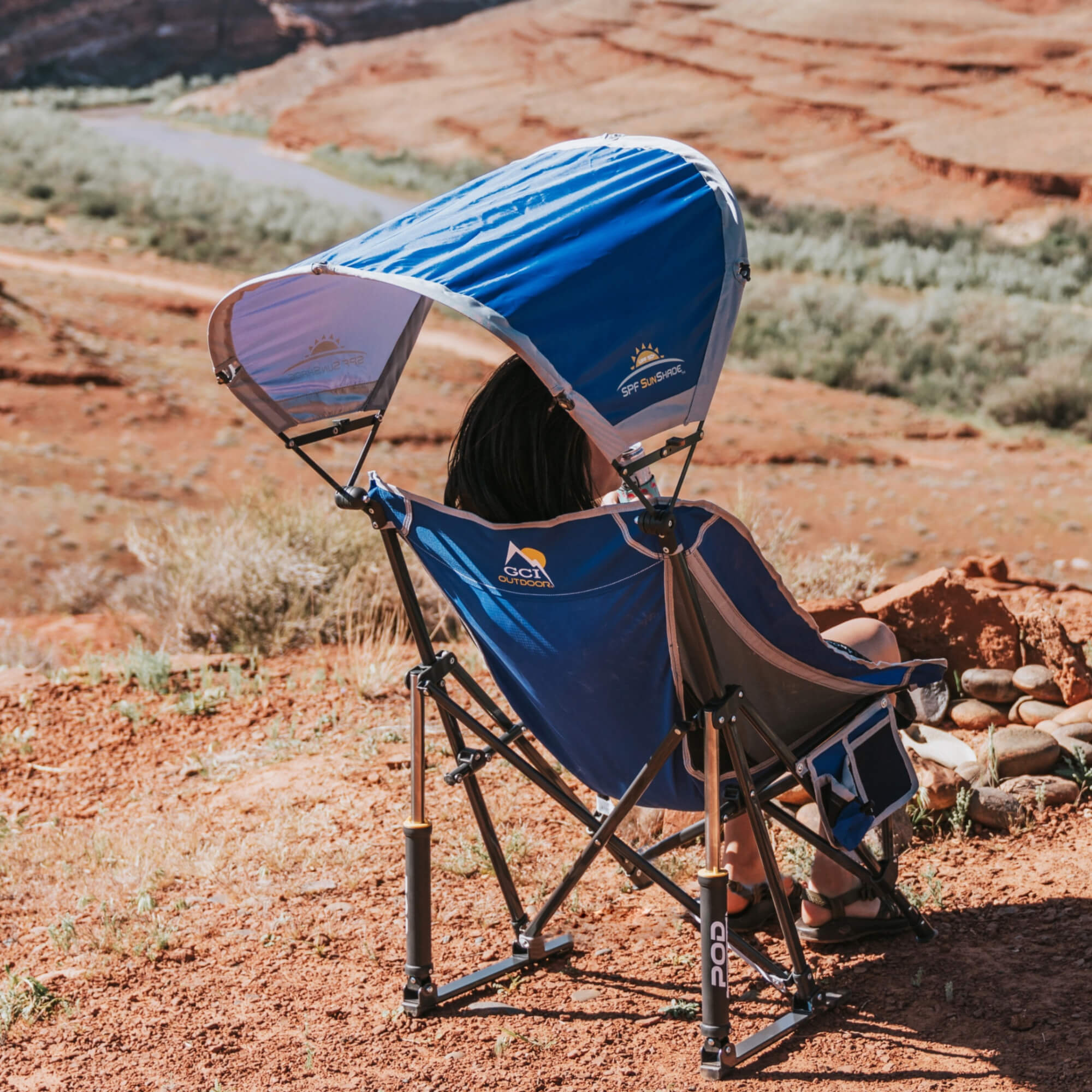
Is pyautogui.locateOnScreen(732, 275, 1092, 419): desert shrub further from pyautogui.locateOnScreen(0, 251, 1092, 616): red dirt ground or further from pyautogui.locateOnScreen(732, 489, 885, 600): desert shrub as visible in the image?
pyautogui.locateOnScreen(732, 489, 885, 600): desert shrub

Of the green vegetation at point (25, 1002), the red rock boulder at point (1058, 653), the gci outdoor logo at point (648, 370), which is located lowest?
the green vegetation at point (25, 1002)

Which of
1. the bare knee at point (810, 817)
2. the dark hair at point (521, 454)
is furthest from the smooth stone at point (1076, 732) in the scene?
the dark hair at point (521, 454)

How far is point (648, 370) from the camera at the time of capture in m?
1.91

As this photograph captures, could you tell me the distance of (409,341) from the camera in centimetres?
267

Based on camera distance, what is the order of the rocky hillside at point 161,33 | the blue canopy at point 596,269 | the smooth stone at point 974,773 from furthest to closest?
the rocky hillside at point 161,33
the smooth stone at point 974,773
the blue canopy at point 596,269

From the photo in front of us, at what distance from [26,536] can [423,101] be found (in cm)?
2397

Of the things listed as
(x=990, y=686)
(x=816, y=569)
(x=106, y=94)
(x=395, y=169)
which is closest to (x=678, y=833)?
(x=990, y=686)

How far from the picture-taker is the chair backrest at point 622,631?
2.02 m

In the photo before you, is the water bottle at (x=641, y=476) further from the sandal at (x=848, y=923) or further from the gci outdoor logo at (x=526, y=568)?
the sandal at (x=848, y=923)

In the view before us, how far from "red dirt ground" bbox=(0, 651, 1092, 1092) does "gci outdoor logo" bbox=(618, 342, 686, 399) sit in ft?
3.85

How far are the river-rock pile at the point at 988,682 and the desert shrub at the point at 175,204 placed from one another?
17.9 metres

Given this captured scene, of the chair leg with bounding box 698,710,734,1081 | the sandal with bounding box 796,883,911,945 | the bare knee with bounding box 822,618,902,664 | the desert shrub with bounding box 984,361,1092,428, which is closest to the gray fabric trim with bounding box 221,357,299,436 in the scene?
the chair leg with bounding box 698,710,734,1081

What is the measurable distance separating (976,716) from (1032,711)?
0.15 m

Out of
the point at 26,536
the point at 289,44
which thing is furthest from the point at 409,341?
the point at 289,44
